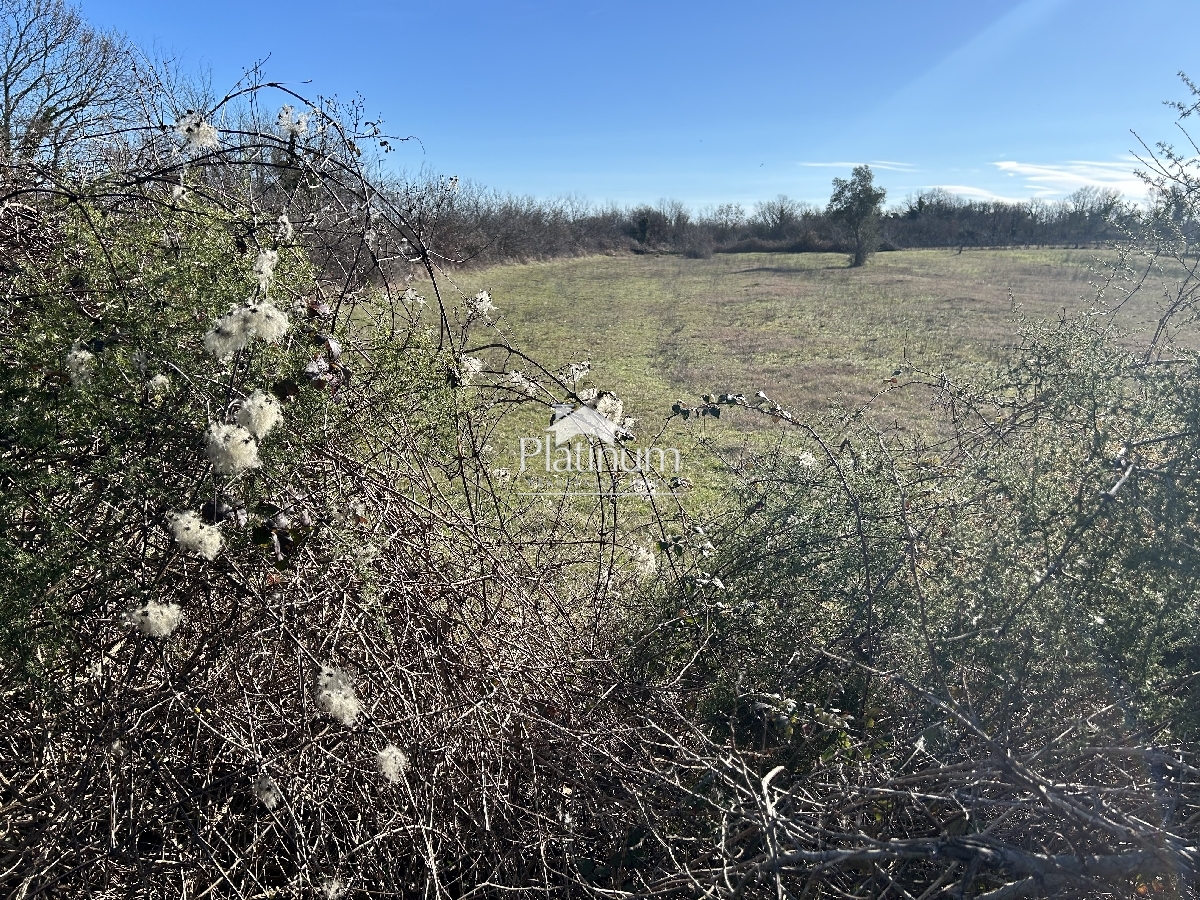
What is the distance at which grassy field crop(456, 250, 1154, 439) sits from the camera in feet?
34.3

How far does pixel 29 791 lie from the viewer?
1788mm

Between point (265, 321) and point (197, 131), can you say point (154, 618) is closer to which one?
point (265, 321)

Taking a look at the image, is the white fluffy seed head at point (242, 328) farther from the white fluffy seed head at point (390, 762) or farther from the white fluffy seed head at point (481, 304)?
the white fluffy seed head at point (481, 304)

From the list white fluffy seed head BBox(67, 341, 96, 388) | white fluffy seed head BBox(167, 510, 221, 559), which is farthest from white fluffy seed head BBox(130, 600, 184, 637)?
white fluffy seed head BBox(67, 341, 96, 388)

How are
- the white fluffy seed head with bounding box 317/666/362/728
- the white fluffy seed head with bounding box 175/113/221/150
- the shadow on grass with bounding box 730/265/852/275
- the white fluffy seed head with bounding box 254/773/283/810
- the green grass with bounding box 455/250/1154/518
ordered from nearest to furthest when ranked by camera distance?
the white fluffy seed head with bounding box 317/666/362/728 → the white fluffy seed head with bounding box 254/773/283/810 → the white fluffy seed head with bounding box 175/113/221/150 → the green grass with bounding box 455/250/1154/518 → the shadow on grass with bounding box 730/265/852/275

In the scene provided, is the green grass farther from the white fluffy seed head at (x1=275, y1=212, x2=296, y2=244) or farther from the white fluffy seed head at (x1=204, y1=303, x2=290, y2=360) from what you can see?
the white fluffy seed head at (x1=204, y1=303, x2=290, y2=360)

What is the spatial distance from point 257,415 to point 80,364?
37 centimetres

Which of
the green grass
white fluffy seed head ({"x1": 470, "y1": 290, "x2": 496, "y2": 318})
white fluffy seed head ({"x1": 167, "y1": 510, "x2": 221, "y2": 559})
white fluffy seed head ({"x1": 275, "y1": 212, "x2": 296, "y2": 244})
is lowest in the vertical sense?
the green grass

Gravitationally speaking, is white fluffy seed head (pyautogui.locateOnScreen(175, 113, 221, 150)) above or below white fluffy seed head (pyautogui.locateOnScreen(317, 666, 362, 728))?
above

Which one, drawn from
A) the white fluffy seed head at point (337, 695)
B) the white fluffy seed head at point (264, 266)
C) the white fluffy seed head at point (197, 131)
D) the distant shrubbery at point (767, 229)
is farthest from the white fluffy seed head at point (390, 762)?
the distant shrubbery at point (767, 229)

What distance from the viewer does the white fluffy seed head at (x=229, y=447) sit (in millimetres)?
1316

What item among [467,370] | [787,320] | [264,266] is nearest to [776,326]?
[787,320]

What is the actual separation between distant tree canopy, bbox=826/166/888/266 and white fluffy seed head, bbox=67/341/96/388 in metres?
35.1

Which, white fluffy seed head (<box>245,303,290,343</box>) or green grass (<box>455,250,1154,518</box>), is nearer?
white fluffy seed head (<box>245,303,290,343</box>)
